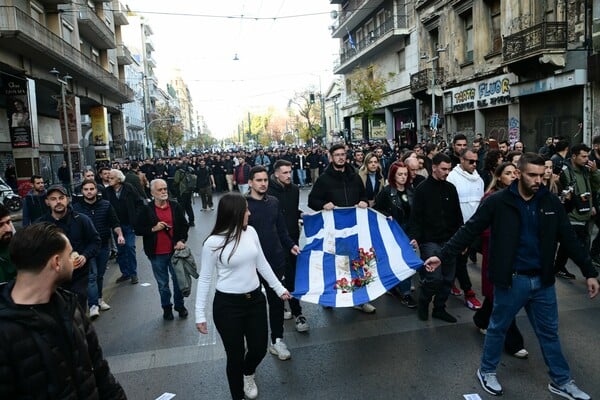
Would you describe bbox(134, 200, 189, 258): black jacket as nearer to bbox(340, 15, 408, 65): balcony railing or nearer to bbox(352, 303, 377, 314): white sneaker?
bbox(352, 303, 377, 314): white sneaker

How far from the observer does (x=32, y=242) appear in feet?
7.06

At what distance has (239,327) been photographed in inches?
149

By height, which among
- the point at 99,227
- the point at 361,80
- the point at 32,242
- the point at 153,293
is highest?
the point at 361,80

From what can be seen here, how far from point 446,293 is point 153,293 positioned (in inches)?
174

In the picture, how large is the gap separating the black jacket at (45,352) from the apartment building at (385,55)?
27.6 metres

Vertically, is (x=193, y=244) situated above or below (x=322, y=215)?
below

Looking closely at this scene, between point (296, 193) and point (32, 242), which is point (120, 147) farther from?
point (32, 242)

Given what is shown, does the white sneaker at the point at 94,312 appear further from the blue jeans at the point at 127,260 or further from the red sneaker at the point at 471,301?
the red sneaker at the point at 471,301

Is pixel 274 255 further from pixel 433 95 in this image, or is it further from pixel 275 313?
pixel 433 95

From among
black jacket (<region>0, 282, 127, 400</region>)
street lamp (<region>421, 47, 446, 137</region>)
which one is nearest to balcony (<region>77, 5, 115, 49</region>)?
street lamp (<region>421, 47, 446, 137</region>)

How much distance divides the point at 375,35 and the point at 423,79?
34.0 feet

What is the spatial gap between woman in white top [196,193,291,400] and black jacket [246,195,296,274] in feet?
3.35

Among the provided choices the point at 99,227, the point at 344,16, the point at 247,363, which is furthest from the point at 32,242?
the point at 344,16

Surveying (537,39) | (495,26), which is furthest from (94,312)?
(495,26)
